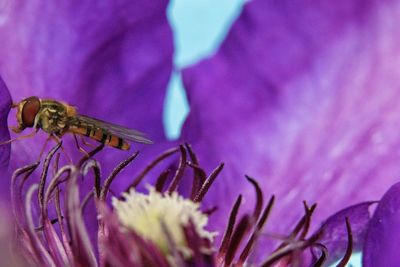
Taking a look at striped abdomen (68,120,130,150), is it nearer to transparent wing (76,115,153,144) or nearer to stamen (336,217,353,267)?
transparent wing (76,115,153,144)

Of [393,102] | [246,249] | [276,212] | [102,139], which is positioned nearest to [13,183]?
[102,139]

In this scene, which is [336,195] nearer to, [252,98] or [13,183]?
[252,98]

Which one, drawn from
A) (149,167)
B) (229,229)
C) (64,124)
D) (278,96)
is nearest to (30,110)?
(64,124)

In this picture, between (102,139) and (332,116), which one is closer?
(102,139)

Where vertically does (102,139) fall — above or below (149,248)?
above

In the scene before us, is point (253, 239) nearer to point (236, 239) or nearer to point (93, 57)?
point (236, 239)

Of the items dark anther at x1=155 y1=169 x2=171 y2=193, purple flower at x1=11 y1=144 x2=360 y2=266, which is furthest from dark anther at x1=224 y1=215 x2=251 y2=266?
dark anther at x1=155 y1=169 x2=171 y2=193
